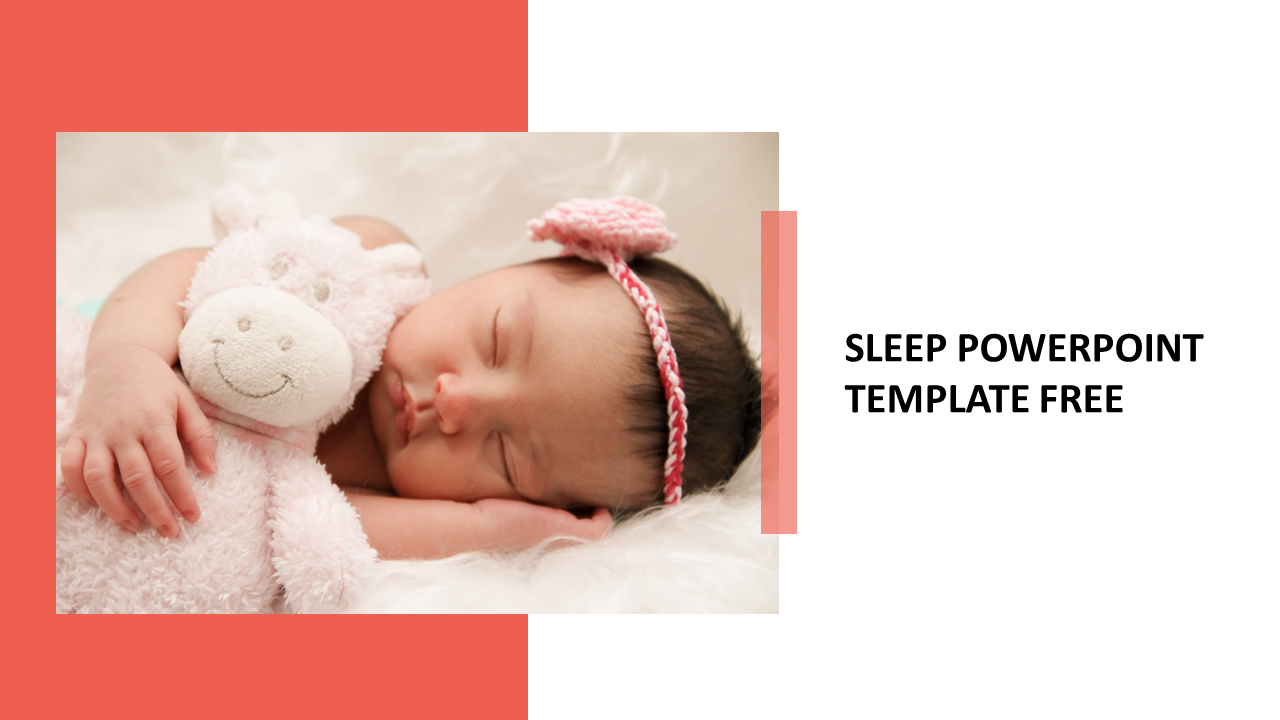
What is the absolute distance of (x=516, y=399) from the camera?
3.60ft

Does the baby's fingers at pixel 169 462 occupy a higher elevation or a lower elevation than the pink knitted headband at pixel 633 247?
lower

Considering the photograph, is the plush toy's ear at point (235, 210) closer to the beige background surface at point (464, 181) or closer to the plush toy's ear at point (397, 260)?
the plush toy's ear at point (397, 260)

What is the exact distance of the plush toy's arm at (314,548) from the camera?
0.94 meters

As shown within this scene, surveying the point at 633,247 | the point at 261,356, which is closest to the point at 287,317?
the point at 261,356

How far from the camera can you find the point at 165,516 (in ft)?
2.88

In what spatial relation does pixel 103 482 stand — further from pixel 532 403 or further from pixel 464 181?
pixel 464 181

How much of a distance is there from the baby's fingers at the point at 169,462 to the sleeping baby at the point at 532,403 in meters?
0.15

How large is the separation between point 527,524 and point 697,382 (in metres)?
0.31

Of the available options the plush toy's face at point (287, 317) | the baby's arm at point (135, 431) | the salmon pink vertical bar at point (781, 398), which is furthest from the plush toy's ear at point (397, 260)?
the salmon pink vertical bar at point (781, 398)

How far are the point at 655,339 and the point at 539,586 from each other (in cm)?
36

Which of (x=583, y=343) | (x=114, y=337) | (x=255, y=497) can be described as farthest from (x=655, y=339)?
(x=114, y=337)

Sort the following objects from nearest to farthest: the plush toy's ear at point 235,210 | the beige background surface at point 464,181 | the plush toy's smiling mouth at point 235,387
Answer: the plush toy's smiling mouth at point 235,387
the plush toy's ear at point 235,210
the beige background surface at point 464,181

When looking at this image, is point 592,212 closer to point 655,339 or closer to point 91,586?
point 655,339

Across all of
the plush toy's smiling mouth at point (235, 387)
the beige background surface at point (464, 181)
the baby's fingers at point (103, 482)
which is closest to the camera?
the baby's fingers at point (103, 482)
